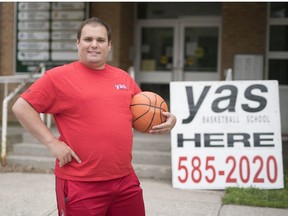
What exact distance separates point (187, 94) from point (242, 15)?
3.47 meters

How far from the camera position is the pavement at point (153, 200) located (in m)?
4.68

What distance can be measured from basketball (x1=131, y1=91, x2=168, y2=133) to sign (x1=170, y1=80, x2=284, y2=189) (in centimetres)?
271

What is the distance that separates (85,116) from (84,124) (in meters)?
0.05

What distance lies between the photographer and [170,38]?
31.5 feet

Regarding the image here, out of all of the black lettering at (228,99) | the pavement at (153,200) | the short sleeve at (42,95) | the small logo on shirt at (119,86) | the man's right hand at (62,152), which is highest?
the small logo on shirt at (119,86)

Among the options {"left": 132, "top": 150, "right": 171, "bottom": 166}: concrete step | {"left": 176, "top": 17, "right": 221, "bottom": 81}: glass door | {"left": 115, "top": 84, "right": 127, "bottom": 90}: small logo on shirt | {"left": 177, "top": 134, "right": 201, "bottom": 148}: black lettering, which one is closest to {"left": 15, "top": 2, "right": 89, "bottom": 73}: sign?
{"left": 176, "top": 17, "right": 221, "bottom": 81}: glass door

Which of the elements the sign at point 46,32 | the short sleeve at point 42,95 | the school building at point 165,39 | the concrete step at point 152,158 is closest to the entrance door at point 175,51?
the school building at point 165,39

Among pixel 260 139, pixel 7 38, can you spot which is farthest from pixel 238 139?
pixel 7 38

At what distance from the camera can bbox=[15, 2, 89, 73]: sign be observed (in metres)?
9.14

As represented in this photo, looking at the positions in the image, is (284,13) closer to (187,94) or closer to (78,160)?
(187,94)

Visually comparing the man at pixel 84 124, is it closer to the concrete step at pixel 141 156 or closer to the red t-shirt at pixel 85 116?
the red t-shirt at pixel 85 116

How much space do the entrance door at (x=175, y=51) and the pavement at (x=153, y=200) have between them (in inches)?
158

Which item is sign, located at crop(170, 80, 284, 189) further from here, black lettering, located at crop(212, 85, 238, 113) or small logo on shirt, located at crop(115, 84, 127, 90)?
small logo on shirt, located at crop(115, 84, 127, 90)

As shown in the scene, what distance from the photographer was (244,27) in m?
8.60
